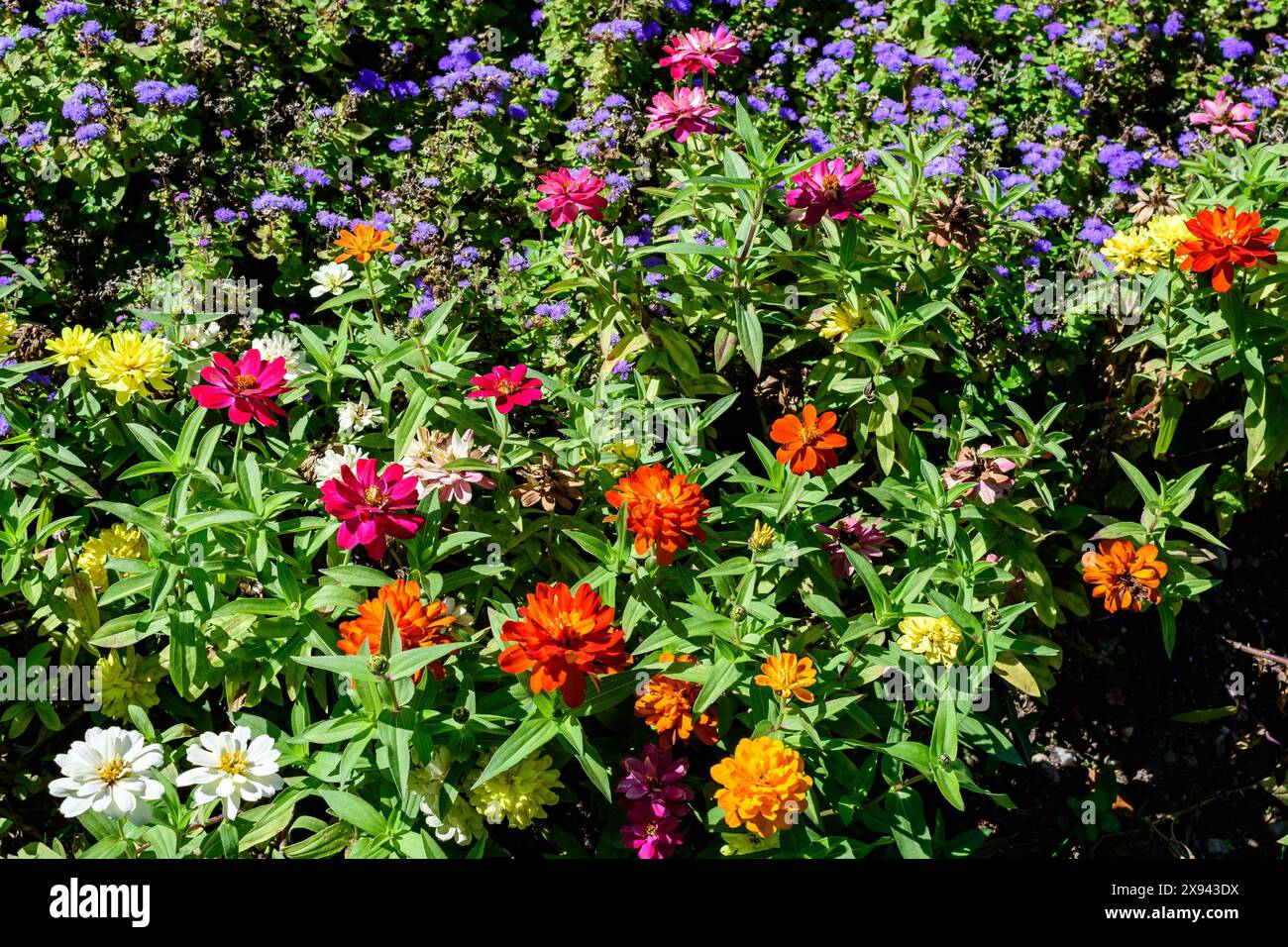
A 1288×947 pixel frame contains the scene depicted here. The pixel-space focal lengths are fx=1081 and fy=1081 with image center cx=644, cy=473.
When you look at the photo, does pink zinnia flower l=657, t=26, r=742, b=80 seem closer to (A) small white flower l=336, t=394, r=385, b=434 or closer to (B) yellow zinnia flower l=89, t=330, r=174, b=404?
(A) small white flower l=336, t=394, r=385, b=434

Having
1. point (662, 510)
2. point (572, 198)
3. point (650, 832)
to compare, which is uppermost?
point (572, 198)

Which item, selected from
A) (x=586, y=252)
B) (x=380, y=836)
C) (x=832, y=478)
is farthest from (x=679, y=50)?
(x=380, y=836)

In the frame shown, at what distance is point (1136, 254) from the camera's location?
10.3ft

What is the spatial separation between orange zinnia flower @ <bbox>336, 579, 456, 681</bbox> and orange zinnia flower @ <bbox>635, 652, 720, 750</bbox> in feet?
1.60

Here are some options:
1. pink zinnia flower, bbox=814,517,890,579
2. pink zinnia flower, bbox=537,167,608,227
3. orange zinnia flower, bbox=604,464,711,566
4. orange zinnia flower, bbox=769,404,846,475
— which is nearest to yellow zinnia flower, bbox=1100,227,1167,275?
pink zinnia flower, bbox=814,517,890,579

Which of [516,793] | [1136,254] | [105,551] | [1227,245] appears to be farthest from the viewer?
[1136,254]

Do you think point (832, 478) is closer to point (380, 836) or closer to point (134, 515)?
point (380, 836)

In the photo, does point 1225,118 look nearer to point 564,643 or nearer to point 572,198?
point 572,198

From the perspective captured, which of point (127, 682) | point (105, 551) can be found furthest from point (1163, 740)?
point (105, 551)

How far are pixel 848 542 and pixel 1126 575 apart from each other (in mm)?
652

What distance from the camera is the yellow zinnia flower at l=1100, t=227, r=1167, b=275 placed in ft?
10.2

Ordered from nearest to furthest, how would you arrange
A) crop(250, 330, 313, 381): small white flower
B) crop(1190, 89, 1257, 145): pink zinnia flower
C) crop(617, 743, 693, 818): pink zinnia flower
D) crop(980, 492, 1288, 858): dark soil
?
crop(617, 743, 693, 818): pink zinnia flower < crop(250, 330, 313, 381): small white flower < crop(980, 492, 1288, 858): dark soil < crop(1190, 89, 1257, 145): pink zinnia flower

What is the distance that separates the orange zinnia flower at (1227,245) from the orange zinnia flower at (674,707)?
1.62 m
